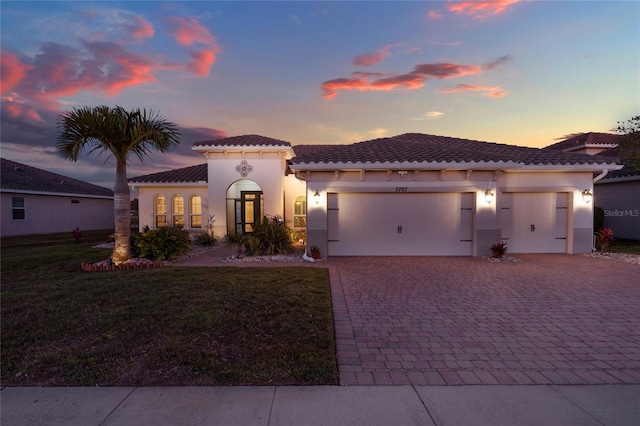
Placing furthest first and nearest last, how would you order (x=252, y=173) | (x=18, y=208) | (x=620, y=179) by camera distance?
(x=18, y=208) → (x=620, y=179) → (x=252, y=173)

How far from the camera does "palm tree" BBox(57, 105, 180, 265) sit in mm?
8289

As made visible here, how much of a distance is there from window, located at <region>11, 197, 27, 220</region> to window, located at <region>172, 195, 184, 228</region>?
10777mm

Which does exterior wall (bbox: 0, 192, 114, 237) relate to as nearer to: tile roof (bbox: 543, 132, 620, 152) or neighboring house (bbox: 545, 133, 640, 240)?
neighboring house (bbox: 545, 133, 640, 240)

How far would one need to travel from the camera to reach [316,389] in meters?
2.95

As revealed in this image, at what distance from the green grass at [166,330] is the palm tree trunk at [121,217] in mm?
1522

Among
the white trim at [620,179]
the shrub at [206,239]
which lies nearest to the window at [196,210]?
the shrub at [206,239]

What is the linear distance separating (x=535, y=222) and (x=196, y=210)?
15.6 meters

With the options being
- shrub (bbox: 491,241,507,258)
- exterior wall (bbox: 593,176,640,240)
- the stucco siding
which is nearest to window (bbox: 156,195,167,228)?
the stucco siding

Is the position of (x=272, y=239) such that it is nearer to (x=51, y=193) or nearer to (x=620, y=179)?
(x=620, y=179)

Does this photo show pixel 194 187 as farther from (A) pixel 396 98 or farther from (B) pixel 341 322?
(B) pixel 341 322

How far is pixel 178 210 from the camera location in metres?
15.8

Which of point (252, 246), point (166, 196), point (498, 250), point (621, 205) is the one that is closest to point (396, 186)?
point (498, 250)

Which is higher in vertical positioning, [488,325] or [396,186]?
[396,186]

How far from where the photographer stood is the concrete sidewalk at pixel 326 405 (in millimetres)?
2514
